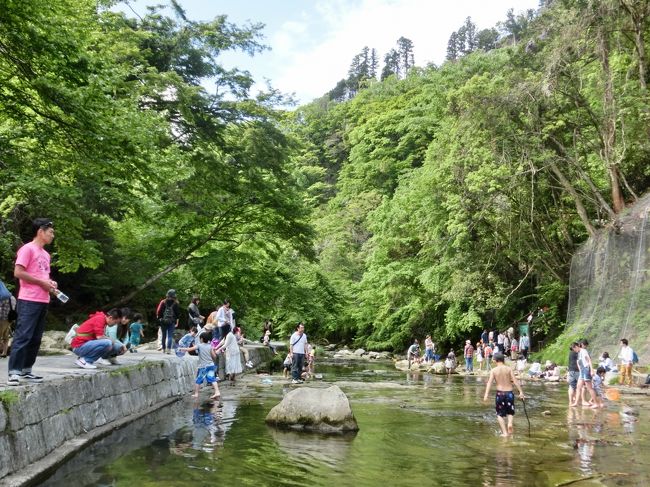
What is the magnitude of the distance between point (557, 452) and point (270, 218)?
56.9ft

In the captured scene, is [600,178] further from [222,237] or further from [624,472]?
[624,472]

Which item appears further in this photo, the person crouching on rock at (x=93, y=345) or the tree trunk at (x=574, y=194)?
the tree trunk at (x=574, y=194)

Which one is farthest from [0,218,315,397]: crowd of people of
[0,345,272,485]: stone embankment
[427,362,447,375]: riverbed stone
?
[427,362,447,375]: riverbed stone

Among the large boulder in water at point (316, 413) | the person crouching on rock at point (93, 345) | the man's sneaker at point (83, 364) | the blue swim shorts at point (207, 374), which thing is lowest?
the large boulder in water at point (316, 413)

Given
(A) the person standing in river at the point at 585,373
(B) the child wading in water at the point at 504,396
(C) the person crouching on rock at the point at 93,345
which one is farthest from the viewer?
(A) the person standing in river at the point at 585,373

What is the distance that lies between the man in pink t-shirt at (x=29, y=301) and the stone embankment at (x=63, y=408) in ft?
0.95

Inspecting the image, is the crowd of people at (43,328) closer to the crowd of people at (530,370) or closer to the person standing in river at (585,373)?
the crowd of people at (530,370)

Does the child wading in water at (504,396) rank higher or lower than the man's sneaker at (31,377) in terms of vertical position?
lower

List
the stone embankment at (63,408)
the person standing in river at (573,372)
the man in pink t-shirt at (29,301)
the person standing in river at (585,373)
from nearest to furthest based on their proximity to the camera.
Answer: the stone embankment at (63,408), the man in pink t-shirt at (29,301), the person standing in river at (585,373), the person standing in river at (573,372)

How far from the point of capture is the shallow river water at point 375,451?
7.05 metres

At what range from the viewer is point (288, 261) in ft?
130

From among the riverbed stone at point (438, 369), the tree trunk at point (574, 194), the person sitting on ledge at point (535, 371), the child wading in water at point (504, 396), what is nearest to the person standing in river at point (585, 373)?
the child wading in water at point (504, 396)

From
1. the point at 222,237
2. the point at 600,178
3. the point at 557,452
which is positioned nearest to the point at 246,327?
the point at 222,237

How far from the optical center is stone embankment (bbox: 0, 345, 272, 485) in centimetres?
588
